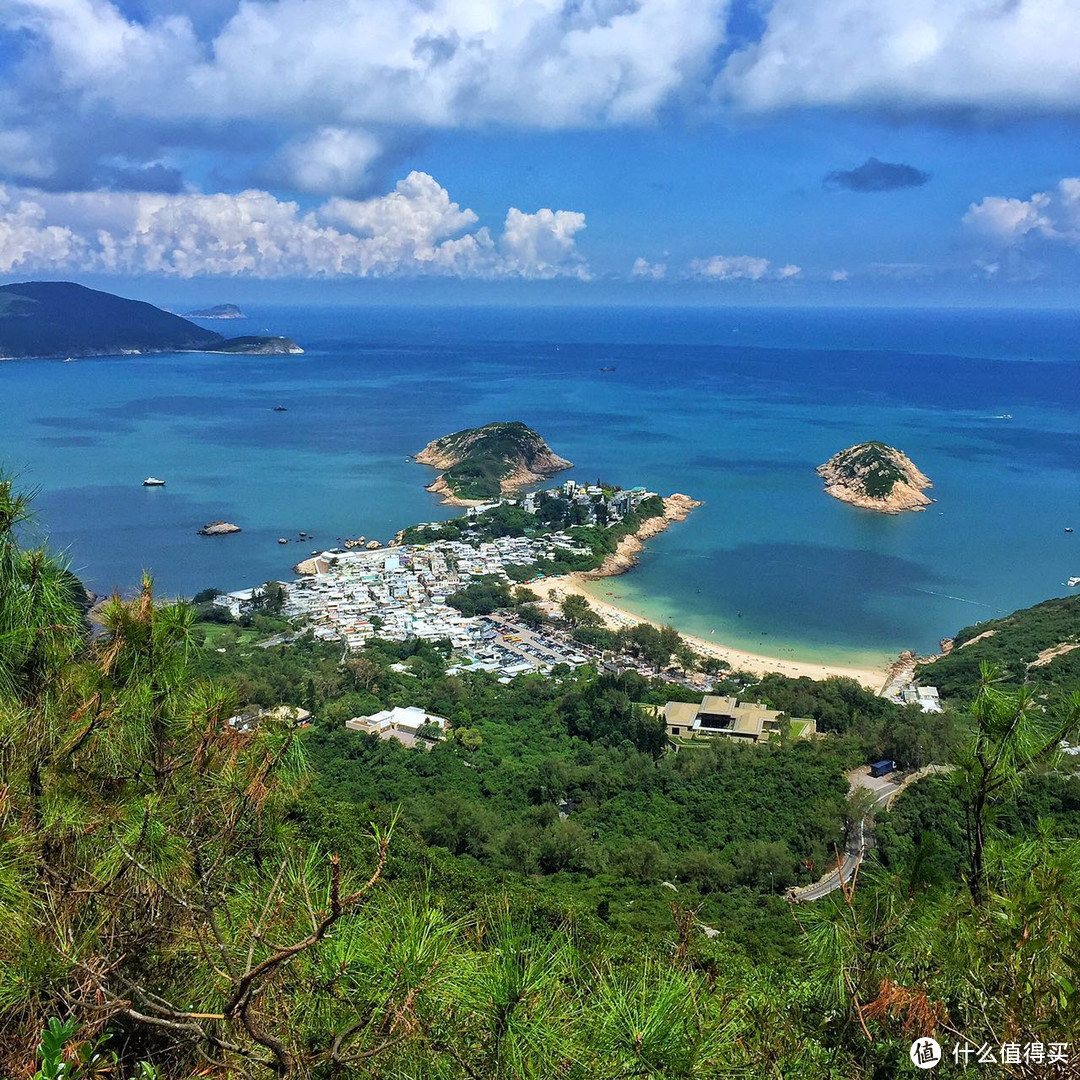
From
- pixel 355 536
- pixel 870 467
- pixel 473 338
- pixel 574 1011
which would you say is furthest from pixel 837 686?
pixel 473 338

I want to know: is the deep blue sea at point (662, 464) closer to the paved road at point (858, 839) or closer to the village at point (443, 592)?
the village at point (443, 592)

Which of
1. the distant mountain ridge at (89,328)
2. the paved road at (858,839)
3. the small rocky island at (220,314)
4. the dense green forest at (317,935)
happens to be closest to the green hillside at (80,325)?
the distant mountain ridge at (89,328)

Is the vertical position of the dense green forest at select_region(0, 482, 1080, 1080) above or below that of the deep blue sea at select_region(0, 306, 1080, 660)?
above

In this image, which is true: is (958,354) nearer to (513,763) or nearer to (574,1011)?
(513,763)

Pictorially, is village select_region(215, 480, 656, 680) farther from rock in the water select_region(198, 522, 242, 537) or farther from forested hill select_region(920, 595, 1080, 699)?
forested hill select_region(920, 595, 1080, 699)

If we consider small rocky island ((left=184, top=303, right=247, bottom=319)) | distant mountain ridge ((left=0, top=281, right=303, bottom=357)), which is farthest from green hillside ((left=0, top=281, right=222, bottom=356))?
small rocky island ((left=184, top=303, right=247, bottom=319))

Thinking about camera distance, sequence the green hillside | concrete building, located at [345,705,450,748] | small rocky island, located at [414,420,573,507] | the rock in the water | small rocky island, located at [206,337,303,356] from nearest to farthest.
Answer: concrete building, located at [345,705,450,748] < the rock in the water < small rocky island, located at [414,420,573,507] < the green hillside < small rocky island, located at [206,337,303,356]

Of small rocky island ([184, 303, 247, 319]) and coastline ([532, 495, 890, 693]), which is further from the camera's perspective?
small rocky island ([184, 303, 247, 319])

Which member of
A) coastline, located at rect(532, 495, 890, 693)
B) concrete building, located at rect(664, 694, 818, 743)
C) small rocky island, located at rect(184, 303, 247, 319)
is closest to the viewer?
concrete building, located at rect(664, 694, 818, 743)
